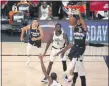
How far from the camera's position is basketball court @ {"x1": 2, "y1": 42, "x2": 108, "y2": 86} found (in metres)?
10.8

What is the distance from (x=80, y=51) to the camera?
29.3 feet

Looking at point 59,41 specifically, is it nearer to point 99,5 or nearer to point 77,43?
point 77,43

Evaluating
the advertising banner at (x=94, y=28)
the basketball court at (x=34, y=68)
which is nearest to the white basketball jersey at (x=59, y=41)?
the basketball court at (x=34, y=68)

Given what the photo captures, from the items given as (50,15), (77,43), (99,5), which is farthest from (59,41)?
(99,5)

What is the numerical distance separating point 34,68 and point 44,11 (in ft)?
19.4

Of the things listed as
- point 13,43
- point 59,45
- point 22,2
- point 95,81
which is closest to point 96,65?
point 95,81

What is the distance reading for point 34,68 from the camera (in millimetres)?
12508

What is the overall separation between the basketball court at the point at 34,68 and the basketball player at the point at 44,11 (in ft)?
7.78

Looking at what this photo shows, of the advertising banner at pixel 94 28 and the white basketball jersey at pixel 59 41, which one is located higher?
the white basketball jersey at pixel 59 41

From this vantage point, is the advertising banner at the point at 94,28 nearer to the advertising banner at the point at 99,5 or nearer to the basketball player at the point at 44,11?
the basketball player at the point at 44,11

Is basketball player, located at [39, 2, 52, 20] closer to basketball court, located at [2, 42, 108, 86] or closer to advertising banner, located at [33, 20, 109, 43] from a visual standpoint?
advertising banner, located at [33, 20, 109, 43]

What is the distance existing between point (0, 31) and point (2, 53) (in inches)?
159

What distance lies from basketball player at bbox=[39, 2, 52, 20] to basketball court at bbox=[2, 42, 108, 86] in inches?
93.4

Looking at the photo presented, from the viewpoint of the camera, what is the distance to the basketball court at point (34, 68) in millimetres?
10820
